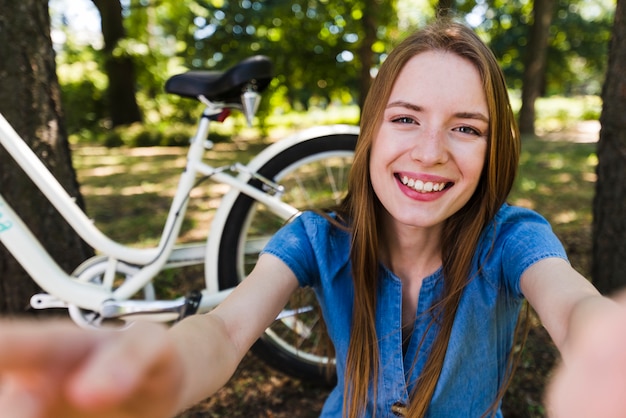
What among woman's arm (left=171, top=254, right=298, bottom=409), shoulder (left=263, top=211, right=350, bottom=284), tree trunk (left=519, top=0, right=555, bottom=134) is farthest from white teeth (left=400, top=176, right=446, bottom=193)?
tree trunk (left=519, top=0, right=555, bottom=134)

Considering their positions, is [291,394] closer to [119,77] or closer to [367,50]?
[367,50]

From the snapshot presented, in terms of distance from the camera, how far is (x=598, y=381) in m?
0.58

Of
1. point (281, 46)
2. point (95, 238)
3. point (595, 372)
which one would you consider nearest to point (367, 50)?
point (281, 46)

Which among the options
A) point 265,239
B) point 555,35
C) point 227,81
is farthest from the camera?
point 555,35

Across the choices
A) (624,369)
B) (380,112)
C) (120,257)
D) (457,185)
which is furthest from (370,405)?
(120,257)

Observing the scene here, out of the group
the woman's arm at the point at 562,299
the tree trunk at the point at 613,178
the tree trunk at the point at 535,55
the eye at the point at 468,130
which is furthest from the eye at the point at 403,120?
the tree trunk at the point at 535,55

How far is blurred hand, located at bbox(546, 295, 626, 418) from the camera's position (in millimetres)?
561

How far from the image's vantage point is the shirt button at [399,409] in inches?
54.0

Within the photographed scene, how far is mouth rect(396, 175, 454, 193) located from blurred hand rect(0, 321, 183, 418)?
2.84 feet

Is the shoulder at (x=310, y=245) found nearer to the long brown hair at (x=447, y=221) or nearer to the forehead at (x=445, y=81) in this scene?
the long brown hair at (x=447, y=221)

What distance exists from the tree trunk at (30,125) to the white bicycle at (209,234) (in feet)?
0.82

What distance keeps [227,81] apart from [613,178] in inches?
65.6

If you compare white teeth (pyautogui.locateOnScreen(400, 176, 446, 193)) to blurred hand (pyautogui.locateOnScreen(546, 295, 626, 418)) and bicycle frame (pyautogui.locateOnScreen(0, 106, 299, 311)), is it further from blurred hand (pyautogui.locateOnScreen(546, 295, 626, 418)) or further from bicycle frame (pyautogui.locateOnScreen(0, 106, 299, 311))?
bicycle frame (pyautogui.locateOnScreen(0, 106, 299, 311))

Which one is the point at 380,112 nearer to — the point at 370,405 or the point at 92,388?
the point at 370,405
